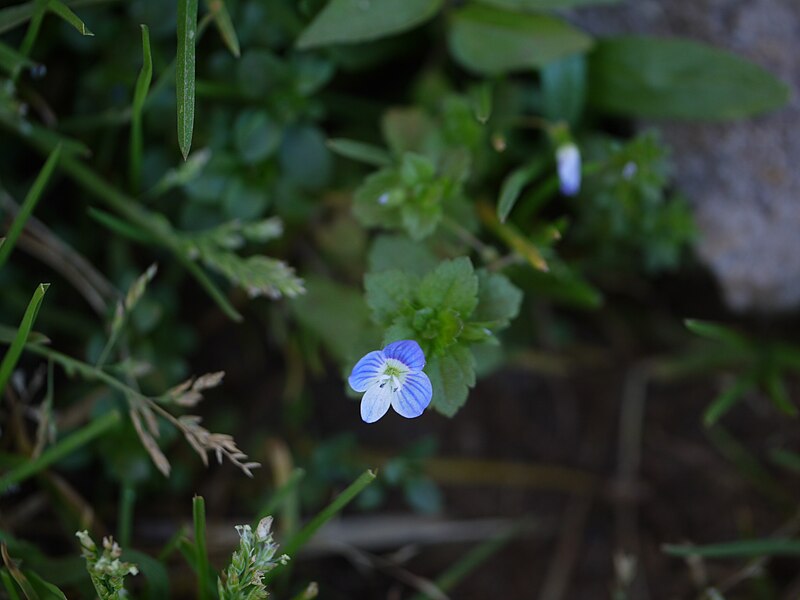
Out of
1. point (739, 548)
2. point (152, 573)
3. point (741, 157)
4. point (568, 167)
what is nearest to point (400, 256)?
point (568, 167)

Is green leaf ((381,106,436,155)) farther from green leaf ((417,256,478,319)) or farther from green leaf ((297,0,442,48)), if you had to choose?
green leaf ((417,256,478,319))

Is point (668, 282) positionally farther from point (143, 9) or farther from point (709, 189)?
point (143, 9)

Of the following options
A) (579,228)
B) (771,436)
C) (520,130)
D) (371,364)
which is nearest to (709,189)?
(579,228)

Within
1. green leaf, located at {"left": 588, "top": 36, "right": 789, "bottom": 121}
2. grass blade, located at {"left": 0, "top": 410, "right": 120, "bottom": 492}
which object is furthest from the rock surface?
grass blade, located at {"left": 0, "top": 410, "right": 120, "bottom": 492}

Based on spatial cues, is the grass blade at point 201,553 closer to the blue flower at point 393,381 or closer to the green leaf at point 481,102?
the blue flower at point 393,381

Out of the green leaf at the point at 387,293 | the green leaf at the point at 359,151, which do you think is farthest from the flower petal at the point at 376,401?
the green leaf at the point at 359,151

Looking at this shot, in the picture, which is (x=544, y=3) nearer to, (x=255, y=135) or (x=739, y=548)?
(x=255, y=135)
